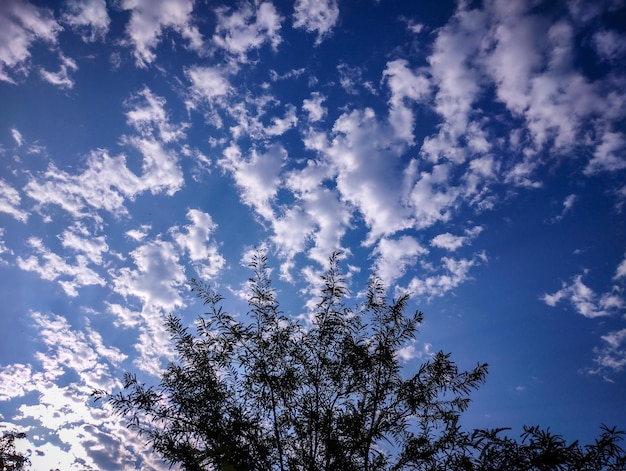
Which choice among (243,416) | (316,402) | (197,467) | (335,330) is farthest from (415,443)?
(197,467)

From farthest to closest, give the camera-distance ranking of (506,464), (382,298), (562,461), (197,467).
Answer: (382,298) < (197,467) < (506,464) < (562,461)

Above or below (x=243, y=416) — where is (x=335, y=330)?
above

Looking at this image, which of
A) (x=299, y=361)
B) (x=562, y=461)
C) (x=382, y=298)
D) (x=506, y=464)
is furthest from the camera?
(x=382, y=298)

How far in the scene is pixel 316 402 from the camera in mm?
→ 4715

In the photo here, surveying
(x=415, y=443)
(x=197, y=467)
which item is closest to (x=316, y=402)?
(x=415, y=443)

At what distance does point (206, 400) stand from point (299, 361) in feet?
4.81

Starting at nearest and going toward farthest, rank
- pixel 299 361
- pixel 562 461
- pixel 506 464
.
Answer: pixel 562 461 → pixel 506 464 → pixel 299 361

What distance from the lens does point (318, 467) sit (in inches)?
172

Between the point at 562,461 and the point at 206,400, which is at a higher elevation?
the point at 206,400

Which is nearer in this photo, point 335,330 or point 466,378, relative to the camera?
point 466,378

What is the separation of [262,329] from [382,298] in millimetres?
2077

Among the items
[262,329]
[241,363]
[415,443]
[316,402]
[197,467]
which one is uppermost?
[262,329]

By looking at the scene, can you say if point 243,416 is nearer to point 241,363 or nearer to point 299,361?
point 241,363

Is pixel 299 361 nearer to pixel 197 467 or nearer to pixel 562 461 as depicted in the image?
pixel 197 467
